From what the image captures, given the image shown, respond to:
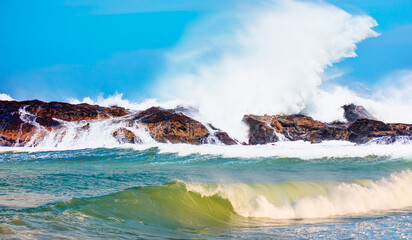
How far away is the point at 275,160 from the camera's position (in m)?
18.2

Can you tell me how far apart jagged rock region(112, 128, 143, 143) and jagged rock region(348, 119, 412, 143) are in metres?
22.7

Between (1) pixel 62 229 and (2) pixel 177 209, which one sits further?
(2) pixel 177 209

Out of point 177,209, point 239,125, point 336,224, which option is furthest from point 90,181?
point 239,125

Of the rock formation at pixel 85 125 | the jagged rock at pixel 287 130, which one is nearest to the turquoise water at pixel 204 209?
the rock formation at pixel 85 125

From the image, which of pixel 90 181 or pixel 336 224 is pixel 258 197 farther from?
pixel 90 181

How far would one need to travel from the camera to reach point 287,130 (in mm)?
38281

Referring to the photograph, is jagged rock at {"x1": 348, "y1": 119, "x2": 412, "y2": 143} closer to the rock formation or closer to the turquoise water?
the rock formation

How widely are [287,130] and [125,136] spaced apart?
701 inches

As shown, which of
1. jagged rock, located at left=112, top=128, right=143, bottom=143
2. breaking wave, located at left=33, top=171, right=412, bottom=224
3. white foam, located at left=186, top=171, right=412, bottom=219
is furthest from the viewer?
jagged rock, located at left=112, top=128, right=143, bottom=143

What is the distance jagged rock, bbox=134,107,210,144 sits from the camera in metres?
34.0

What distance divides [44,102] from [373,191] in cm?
4086

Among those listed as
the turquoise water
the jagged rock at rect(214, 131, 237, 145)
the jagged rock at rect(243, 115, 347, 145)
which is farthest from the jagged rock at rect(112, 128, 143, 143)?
the turquoise water

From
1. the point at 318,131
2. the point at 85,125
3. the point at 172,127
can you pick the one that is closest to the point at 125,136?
the point at 172,127

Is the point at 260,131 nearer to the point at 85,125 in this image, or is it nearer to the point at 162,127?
the point at 162,127
